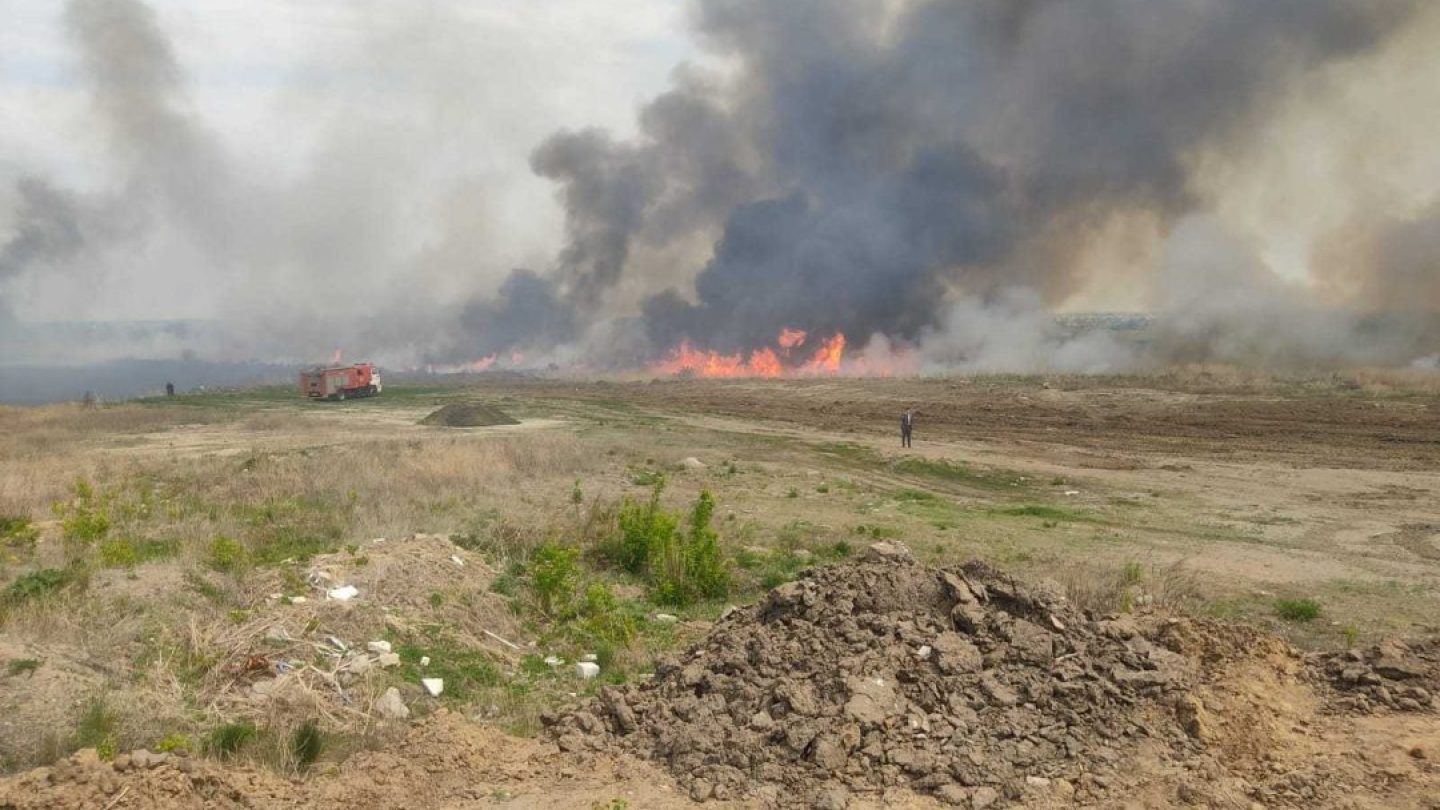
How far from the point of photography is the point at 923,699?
723 centimetres

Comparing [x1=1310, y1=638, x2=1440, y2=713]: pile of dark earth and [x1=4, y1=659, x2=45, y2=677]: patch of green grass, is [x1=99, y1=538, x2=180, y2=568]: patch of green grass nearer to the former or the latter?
[x1=4, y1=659, x2=45, y2=677]: patch of green grass

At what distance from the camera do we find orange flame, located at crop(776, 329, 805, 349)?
69.0 meters

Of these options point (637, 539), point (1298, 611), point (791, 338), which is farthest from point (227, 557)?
point (791, 338)

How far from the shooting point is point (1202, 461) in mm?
25219

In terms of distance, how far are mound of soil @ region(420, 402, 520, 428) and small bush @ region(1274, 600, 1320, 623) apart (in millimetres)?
29976

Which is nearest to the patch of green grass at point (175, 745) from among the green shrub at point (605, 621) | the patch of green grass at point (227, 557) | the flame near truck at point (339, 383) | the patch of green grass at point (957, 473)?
the green shrub at point (605, 621)

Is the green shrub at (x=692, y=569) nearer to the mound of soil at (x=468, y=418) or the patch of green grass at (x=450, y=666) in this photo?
the patch of green grass at (x=450, y=666)

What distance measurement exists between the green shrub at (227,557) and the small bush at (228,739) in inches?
177

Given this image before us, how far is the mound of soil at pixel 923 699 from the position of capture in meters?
6.50

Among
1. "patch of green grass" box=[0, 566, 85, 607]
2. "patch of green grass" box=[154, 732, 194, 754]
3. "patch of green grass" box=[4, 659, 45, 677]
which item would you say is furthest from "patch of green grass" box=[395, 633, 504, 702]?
"patch of green grass" box=[0, 566, 85, 607]

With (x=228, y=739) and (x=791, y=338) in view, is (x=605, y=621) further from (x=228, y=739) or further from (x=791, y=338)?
(x=791, y=338)

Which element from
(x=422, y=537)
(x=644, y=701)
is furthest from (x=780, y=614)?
(x=422, y=537)

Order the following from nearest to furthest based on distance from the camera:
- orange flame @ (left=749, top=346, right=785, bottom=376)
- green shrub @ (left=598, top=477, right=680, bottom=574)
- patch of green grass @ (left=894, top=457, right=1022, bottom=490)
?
green shrub @ (left=598, top=477, right=680, bottom=574)
patch of green grass @ (left=894, top=457, right=1022, bottom=490)
orange flame @ (left=749, top=346, right=785, bottom=376)

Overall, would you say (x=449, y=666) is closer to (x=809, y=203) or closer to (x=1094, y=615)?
(x=1094, y=615)
